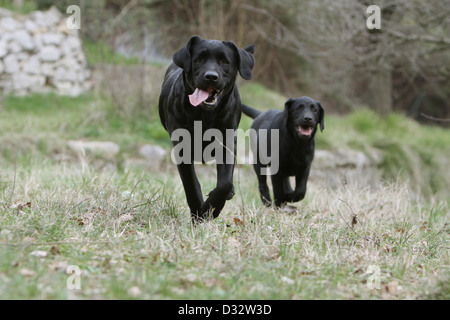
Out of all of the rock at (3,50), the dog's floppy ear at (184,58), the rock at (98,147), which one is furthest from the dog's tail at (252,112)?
the rock at (3,50)

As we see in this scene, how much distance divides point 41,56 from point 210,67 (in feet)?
32.0

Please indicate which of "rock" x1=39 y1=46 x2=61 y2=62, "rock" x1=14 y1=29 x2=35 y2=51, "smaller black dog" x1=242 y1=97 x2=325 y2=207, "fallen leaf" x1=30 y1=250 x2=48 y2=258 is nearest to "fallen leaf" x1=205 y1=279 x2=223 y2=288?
"fallen leaf" x1=30 y1=250 x2=48 y2=258

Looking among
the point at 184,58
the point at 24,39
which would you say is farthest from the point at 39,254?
the point at 24,39

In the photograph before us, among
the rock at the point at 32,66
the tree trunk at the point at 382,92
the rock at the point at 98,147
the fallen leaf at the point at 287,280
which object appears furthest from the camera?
the tree trunk at the point at 382,92

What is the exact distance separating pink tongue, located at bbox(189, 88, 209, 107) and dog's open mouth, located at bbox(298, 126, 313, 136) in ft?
5.80

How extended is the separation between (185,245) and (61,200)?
1344mm

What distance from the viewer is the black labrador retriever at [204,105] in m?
3.97

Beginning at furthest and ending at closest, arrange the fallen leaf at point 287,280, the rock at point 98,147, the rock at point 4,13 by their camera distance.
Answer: the rock at point 4,13
the rock at point 98,147
the fallen leaf at point 287,280

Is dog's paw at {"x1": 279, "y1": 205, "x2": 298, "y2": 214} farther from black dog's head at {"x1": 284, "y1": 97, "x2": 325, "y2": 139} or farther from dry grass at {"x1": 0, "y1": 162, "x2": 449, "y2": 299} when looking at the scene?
black dog's head at {"x1": 284, "y1": 97, "x2": 325, "y2": 139}

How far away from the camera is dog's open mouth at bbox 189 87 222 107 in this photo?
3.88 metres

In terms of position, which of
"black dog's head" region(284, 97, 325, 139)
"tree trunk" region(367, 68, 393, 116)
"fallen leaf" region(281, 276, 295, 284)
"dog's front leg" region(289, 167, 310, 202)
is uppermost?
"tree trunk" region(367, 68, 393, 116)

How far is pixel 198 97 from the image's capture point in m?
3.89

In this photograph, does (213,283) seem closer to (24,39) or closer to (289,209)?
(289,209)

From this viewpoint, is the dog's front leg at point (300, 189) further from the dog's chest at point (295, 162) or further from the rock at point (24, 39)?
the rock at point (24, 39)
